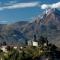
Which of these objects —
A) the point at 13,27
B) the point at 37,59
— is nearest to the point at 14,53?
the point at 37,59

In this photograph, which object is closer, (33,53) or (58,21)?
(33,53)

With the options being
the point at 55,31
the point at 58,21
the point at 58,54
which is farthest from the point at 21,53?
the point at 58,21

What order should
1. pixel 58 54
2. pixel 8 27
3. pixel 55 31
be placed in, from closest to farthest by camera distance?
pixel 58 54
pixel 55 31
pixel 8 27

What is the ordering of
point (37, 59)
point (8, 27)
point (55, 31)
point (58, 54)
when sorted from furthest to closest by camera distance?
point (8, 27) < point (55, 31) < point (58, 54) < point (37, 59)

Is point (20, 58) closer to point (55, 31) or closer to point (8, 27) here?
point (55, 31)

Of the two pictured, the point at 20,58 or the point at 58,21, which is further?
the point at 58,21

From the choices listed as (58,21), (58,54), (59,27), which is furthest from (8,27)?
(58,54)

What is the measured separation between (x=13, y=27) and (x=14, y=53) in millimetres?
78564

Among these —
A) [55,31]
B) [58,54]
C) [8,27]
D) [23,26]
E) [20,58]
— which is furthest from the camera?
[23,26]

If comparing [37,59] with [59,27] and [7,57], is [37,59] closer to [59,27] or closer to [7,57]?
[7,57]

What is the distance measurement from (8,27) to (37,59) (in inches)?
2856

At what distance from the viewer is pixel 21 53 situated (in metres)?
23.4

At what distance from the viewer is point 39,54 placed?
86.5ft

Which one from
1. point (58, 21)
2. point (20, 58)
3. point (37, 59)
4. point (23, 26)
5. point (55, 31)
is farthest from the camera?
point (23, 26)
